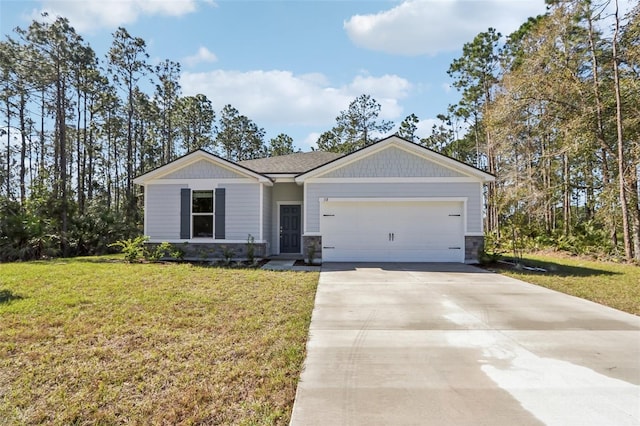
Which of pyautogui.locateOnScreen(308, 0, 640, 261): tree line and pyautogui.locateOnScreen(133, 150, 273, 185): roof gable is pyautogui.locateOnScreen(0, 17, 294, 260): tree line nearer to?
pyautogui.locateOnScreen(133, 150, 273, 185): roof gable

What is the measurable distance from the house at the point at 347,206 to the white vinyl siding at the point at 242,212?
0.03 meters

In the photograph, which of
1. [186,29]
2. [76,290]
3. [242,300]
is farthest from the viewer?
[186,29]

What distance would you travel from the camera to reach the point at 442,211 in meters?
11.8

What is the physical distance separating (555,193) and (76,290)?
18.8 metres

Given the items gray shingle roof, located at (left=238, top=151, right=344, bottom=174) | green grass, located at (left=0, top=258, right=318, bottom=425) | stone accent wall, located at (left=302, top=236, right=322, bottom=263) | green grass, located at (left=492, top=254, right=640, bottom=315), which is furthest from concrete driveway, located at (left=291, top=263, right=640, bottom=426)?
gray shingle roof, located at (left=238, top=151, right=344, bottom=174)

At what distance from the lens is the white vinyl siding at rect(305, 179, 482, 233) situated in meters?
11.6

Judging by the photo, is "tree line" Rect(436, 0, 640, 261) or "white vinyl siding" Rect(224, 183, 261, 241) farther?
"tree line" Rect(436, 0, 640, 261)

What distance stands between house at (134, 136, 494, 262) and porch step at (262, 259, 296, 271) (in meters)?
0.65

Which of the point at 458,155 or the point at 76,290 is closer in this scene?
the point at 76,290

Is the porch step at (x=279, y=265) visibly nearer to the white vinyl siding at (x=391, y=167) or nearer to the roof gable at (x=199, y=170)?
the roof gable at (x=199, y=170)

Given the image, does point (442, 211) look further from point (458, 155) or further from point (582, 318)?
point (458, 155)

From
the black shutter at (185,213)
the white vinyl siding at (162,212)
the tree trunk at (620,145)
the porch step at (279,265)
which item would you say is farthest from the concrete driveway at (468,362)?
the tree trunk at (620,145)

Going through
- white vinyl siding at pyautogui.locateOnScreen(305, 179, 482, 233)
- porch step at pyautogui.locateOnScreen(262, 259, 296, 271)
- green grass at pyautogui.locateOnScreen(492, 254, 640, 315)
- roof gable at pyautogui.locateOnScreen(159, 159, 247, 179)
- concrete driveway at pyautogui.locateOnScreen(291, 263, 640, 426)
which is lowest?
concrete driveway at pyautogui.locateOnScreen(291, 263, 640, 426)

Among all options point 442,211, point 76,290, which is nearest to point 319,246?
point 442,211
